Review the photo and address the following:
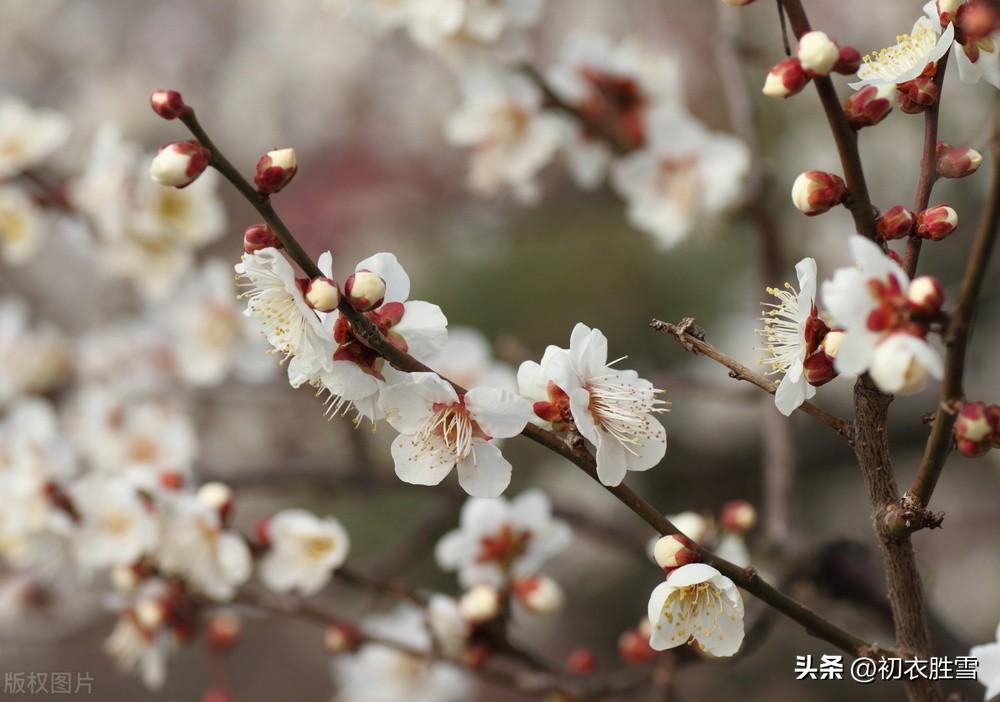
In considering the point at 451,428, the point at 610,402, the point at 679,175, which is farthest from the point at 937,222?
the point at 679,175

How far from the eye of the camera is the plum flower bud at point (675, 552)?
0.72m

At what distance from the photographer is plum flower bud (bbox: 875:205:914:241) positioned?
27.1 inches

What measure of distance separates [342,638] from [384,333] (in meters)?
0.61

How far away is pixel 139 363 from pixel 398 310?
142cm

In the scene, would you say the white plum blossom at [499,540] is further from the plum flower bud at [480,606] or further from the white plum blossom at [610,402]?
the white plum blossom at [610,402]

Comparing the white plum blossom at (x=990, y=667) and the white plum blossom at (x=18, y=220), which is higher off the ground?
the white plum blossom at (x=18, y=220)

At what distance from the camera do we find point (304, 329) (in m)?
0.72

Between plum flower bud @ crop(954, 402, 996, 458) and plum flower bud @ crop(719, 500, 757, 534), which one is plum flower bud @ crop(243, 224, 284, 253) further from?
plum flower bud @ crop(719, 500, 757, 534)

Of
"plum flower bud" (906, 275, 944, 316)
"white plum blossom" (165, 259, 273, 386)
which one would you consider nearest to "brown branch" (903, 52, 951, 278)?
"plum flower bud" (906, 275, 944, 316)

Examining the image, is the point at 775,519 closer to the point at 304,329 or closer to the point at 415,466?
the point at 415,466

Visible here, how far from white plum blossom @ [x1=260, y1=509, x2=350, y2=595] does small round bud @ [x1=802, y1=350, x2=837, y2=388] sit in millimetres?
665

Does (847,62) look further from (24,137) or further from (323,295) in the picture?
(24,137)

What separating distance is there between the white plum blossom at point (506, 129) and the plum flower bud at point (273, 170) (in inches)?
39.6

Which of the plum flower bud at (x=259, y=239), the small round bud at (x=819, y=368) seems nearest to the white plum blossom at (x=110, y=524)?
the plum flower bud at (x=259, y=239)
